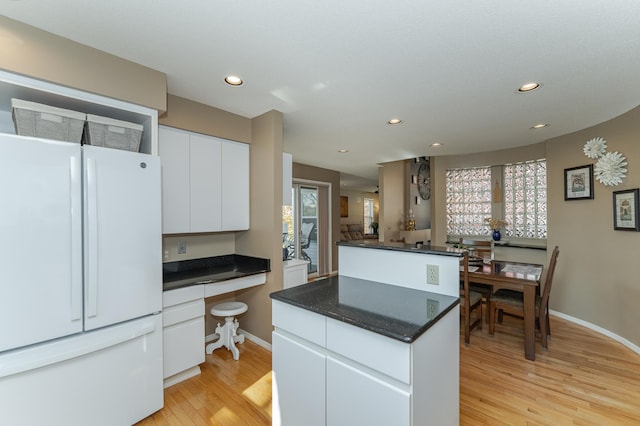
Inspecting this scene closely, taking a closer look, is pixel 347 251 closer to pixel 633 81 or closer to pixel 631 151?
pixel 633 81

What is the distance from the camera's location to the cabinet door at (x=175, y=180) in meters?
2.46

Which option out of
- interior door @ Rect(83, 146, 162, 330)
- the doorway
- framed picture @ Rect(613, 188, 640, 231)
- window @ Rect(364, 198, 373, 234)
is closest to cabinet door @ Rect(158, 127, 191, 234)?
interior door @ Rect(83, 146, 162, 330)

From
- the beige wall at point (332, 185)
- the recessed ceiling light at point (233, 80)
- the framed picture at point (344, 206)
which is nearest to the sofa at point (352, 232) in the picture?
the framed picture at point (344, 206)

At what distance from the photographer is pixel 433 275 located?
167 cm

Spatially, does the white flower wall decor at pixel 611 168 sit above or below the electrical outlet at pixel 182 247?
above

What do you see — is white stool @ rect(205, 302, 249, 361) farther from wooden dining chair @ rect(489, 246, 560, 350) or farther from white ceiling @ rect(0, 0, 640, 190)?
wooden dining chair @ rect(489, 246, 560, 350)

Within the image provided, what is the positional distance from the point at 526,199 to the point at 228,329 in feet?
16.1

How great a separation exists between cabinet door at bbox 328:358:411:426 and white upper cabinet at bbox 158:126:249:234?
191 cm

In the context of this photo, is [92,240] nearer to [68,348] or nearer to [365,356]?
[68,348]

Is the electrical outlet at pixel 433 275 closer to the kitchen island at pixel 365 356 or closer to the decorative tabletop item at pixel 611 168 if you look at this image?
the kitchen island at pixel 365 356

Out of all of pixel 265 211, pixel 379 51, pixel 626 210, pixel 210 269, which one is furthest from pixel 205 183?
pixel 626 210

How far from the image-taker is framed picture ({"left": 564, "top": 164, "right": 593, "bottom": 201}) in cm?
342

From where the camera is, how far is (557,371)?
247 centimetres

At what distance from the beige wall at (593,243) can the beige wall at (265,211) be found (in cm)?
375
